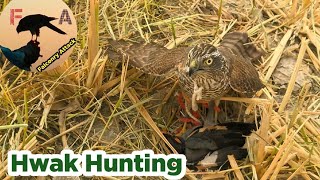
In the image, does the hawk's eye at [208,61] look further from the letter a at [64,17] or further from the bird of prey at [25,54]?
the bird of prey at [25,54]

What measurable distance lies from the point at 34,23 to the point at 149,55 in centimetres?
65

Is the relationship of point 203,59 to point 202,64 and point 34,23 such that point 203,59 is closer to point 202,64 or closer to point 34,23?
point 202,64

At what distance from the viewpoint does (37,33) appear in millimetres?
2891

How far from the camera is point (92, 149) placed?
9.53ft

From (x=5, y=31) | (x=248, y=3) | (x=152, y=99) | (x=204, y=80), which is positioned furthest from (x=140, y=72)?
(x=248, y=3)

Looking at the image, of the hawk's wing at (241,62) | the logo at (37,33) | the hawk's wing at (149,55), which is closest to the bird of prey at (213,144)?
the hawk's wing at (241,62)

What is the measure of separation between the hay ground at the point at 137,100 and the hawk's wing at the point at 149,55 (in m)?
0.08

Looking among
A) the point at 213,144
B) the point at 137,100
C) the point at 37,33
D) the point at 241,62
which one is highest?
the point at 37,33

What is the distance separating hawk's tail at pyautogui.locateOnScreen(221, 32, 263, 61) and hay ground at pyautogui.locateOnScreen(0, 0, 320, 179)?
0.29 feet

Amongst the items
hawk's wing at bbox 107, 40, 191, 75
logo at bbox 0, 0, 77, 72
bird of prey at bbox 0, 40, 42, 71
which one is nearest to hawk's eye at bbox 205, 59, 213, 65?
hawk's wing at bbox 107, 40, 191, 75

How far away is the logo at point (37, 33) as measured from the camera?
2871 millimetres

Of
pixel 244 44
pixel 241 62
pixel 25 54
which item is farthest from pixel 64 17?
pixel 244 44

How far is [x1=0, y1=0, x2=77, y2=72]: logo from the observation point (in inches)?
113

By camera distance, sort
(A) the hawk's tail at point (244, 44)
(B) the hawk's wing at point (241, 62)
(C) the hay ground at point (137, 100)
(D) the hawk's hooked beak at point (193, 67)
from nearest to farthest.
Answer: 1. (D) the hawk's hooked beak at point (193, 67)
2. (C) the hay ground at point (137, 100)
3. (B) the hawk's wing at point (241, 62)
4. (A) the hawk's tail at point (244, 44)
